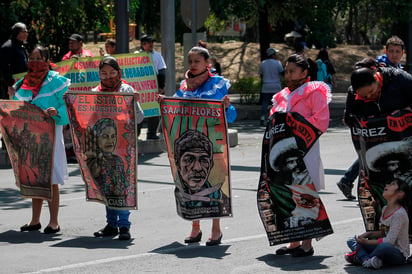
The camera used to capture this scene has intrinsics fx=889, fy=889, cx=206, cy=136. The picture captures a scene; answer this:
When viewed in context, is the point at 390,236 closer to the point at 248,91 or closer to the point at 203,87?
the point at 203,87

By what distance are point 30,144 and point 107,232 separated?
1189 mm

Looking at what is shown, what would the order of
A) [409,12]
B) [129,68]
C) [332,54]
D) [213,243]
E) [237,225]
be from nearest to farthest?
[213,243] < [237,225] < [129,68] < [409,12] < [332,54]

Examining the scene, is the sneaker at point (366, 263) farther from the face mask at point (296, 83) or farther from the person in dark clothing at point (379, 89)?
the face mask at point (296, 83)

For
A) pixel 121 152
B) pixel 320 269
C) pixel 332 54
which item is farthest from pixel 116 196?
pixel 332 54

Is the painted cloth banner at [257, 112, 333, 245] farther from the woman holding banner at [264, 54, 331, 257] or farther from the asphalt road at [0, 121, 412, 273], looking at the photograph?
the asphalt road at [0, 121, 412, 273]

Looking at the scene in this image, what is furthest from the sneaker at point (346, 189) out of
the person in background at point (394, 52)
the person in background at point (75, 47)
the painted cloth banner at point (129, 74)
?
the person in background at point (75, 47)

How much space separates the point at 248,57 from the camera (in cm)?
3356

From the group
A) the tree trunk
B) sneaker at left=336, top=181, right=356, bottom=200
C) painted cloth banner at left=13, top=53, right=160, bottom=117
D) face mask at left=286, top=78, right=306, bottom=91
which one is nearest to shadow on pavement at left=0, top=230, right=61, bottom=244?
face mask at left=286, top=78, right=306, bottom=91

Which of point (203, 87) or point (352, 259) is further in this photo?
point (203, 87)

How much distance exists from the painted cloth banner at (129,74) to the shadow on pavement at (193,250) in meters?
7.26

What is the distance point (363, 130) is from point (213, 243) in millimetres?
1765

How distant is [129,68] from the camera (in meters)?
14.9

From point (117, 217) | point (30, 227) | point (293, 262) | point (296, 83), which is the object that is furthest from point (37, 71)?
point (293, 262)

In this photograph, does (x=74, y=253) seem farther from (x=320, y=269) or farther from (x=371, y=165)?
(x=371, y=165)
